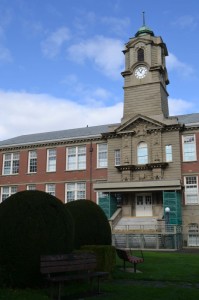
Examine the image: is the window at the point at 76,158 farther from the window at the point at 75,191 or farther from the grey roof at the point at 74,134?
the window at the point at 75,191

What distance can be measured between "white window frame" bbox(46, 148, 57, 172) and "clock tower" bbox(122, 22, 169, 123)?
28.6 ft

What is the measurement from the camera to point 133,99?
39.2 meters

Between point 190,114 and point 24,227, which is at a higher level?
point 190,114

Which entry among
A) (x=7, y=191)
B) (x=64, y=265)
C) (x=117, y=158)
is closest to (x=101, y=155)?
(x=117, y=158)

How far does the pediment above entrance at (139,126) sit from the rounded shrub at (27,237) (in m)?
26.8

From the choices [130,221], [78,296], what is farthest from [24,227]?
[130,221]

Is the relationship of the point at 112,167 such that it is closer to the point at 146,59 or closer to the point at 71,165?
the point at 71,165

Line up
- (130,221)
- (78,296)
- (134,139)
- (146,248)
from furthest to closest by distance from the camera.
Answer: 1. (134,139)
2. (130,221)
3. (146,248)
4. (78,296)

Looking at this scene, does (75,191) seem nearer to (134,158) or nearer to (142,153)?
(134,158)

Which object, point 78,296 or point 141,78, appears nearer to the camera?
point 78,296

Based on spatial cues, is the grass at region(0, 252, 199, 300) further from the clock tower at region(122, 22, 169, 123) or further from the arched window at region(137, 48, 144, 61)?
the arched window at region(137, 48, 144, 61)

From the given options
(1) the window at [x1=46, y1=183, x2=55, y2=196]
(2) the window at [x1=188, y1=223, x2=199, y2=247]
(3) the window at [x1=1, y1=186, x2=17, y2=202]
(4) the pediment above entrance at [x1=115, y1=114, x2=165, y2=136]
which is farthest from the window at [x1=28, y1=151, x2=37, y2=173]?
(2) the window at [x1=188, y1=223, x2=199, y2=247]

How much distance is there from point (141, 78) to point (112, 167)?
9.69 metres

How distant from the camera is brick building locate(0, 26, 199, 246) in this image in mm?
34219
